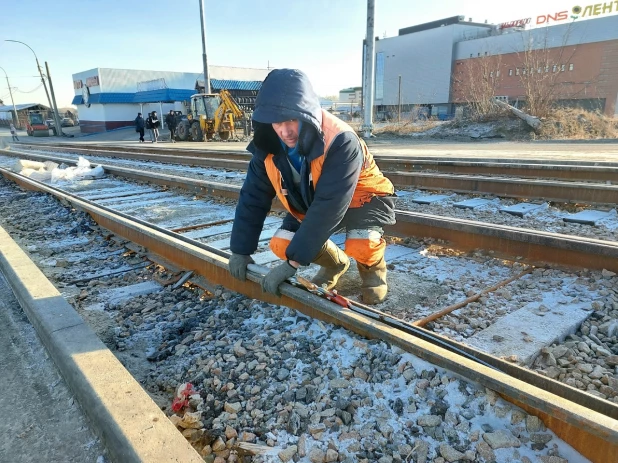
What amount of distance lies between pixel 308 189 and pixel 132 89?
49.5m

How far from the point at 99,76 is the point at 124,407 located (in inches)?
1923

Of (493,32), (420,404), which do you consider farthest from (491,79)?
(493,32)

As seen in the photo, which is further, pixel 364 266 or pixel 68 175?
pixel 68 175

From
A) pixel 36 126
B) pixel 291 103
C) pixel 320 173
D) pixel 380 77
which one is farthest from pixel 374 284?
pixel 380 77

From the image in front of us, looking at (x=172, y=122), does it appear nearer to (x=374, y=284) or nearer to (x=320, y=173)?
(x=374, y=284)

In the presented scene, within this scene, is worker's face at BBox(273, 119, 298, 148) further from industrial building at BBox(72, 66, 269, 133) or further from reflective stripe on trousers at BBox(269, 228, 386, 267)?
industrial building at BBox(72, 66, 269, 133)

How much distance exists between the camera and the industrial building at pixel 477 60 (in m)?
44.5

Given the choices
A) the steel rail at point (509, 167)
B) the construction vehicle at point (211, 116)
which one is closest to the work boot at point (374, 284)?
the steel rail at point (509, 167)

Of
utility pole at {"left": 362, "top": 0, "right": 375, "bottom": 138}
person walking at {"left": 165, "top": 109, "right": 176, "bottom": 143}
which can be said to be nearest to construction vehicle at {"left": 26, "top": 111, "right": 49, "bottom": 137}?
person walking at {"left": 165, "top": 109, "right": 176, "bottom": 143}

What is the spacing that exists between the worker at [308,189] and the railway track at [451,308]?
11.1 inches

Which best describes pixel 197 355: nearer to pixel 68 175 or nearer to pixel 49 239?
pixel 49 239

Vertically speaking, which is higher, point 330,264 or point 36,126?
point 330,264

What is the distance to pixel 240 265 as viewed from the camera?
2.93 m

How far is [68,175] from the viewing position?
403 inches
